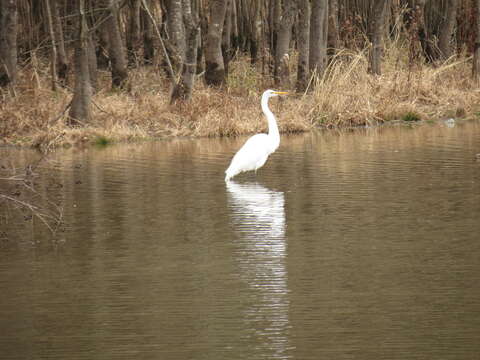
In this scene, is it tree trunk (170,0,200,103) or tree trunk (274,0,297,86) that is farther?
tree trunk (274,0,297,86)

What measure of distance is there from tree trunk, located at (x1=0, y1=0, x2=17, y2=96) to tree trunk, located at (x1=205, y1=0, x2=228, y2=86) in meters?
4.52

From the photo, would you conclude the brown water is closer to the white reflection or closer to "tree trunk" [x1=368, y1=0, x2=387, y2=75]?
the white reflection

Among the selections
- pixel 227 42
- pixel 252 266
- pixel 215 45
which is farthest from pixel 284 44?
pixel 252 266

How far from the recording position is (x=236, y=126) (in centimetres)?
2116

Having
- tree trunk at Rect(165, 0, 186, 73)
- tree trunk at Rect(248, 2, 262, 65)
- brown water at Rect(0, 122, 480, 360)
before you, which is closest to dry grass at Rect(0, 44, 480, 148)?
tree trunk at Rect(165, 0, 186, 73)

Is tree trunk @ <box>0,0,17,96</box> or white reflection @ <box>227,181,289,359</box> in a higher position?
tree trunk @ <box>0,0,17,96</box>

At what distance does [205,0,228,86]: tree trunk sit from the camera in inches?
938

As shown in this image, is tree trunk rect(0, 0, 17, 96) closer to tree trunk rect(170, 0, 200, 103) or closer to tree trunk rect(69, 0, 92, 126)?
tree trunk rect(69, 0, 92, 126)

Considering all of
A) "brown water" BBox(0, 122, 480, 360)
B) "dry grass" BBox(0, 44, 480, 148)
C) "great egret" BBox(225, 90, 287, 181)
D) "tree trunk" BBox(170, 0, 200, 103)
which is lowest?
"brown water" BBox(0, 122, 480, 360)

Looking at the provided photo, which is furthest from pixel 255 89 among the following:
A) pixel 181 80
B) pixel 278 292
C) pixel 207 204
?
pixel 278 292

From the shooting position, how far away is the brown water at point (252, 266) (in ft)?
22.2

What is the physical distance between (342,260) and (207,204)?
3.75m

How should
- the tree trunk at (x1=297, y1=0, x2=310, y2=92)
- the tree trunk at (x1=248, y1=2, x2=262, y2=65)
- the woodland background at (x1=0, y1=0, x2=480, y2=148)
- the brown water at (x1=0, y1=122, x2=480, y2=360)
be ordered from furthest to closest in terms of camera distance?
the tree trunk at (x1=248, y1=2, x2=262, y2=65) → the tree trunk at (x1=297, y1=0, x2=310, y2=92) → the woodland background at (x1=0, y1=0, x2=480, y2=148) → the brown water at (x1=0, y1=122, x2=480, y2=360)

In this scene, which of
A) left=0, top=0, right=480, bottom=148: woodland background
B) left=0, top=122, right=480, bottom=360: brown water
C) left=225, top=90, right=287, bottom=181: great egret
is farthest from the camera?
left=0, top=0, right=480, bottom=148: woodland background
